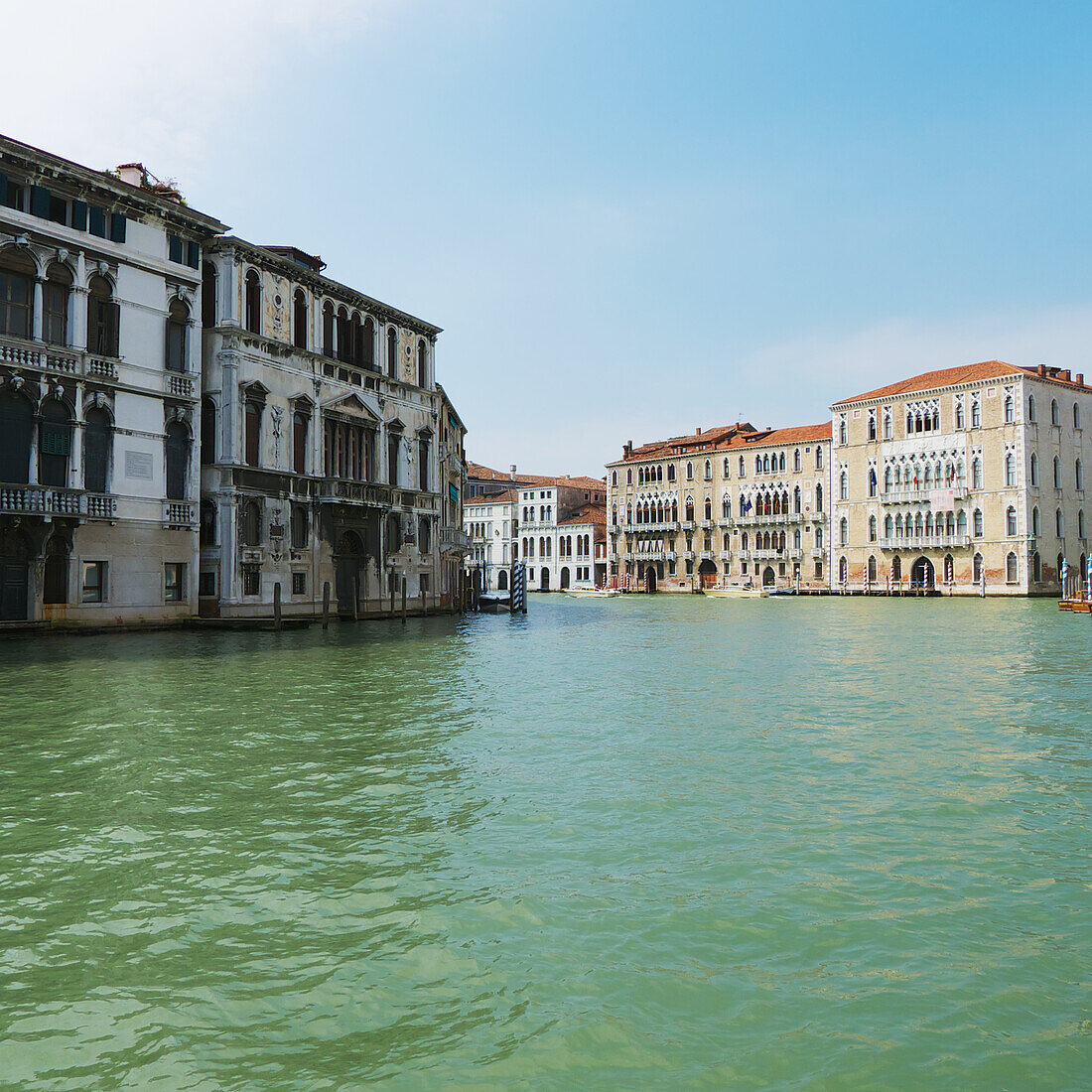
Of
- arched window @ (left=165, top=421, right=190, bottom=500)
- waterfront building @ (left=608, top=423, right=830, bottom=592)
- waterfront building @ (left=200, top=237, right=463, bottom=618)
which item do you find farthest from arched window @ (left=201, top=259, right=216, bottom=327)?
waterfront building @ (left=608, top=423, right=830, bottom=592)

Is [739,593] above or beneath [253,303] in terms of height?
beneath

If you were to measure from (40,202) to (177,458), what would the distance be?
6.18 m

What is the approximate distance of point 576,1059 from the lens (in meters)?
3.36

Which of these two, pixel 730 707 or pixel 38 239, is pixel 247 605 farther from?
pixel 730 707

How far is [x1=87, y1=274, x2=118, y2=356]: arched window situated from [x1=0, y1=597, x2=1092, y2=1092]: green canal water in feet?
41.5

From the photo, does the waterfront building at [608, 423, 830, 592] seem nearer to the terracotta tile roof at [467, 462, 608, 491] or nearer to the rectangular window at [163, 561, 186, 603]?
the terracotta tile roof at [467, 462, 608, 491]

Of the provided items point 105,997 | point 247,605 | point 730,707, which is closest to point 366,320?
point 247,605

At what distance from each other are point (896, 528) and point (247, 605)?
41970mm

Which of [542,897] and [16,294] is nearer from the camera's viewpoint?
[542,897]

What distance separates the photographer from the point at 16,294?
19609 mm

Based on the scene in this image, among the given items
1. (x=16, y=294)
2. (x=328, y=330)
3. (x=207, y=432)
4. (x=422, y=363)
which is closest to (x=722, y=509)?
(x=422, y=363)

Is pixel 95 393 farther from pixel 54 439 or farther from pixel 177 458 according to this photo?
pixel 177 458

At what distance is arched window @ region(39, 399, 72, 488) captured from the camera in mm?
19891

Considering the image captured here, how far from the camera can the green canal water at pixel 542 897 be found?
11.1 ft
